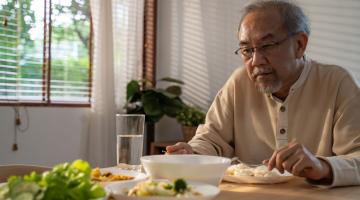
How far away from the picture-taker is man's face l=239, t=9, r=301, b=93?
1.67 metres

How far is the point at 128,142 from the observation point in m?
1.26

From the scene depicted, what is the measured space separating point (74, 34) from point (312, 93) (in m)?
2.31

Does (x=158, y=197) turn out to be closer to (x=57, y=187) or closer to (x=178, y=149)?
(x=57, y=187)

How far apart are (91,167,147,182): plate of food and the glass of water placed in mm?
37

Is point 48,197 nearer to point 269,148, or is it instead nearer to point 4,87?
point 269,148

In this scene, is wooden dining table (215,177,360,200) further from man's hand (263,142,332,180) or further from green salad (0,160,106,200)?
green salad (0,160,106,200)

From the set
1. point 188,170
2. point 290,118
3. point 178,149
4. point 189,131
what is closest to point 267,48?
point 290,118

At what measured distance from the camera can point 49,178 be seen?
72cm

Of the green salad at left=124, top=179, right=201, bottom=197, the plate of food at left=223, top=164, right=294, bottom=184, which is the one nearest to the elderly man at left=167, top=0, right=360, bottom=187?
the plate of food at left=223, top=164, right=294, bottom=184

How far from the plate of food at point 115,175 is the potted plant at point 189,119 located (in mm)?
2256

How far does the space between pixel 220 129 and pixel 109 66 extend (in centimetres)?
193

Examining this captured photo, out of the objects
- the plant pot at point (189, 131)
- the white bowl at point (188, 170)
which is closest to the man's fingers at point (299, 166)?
the white bowl at point (188, 170)

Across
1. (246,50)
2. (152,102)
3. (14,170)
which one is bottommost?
(14,170)

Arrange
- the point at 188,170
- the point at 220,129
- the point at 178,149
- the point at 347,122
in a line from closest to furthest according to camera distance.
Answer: the point at 188,170 < the point at 178,149 < the point at 347,122 < the point at 220,129
